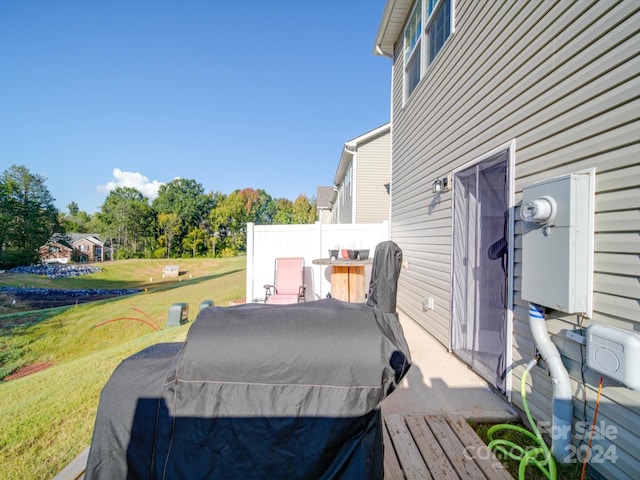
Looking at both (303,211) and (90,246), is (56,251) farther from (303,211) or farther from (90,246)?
(303,211)

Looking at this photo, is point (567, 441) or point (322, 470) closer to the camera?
point (322, 470)

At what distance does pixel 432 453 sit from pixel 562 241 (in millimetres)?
1642

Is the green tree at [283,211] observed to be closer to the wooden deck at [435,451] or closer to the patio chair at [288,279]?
the patio chair at [288,279]

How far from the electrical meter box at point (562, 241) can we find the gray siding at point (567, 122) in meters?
0.06

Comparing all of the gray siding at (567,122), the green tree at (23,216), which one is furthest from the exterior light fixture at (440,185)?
the green tree at (23,216)

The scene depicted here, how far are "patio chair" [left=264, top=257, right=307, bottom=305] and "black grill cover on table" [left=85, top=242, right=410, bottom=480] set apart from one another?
441 cm

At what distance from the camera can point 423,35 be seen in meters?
4.64

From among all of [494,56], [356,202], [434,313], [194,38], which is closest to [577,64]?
[494,56]

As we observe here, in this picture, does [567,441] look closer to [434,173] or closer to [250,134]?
[434,173]

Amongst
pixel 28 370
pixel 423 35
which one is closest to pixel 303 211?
pixel 28 370

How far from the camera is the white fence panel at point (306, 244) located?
6441 millimetres

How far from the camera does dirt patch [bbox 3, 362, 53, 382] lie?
5622 millimetres

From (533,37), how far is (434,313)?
3.34 meters

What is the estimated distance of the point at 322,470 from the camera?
1175 millimetres
